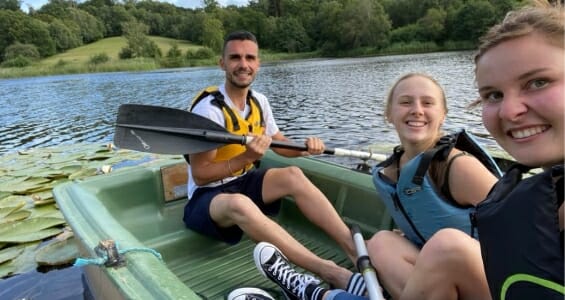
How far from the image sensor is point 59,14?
6912 centimetres

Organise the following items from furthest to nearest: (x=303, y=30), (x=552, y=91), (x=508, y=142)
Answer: (x=303, y=30) → (x=508, y=142) → (x=552, y=91)

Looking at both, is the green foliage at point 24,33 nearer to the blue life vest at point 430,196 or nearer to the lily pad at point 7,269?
the lily pad at point 7,269

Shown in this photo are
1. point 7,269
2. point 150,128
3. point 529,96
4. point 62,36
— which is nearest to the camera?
point 529,96

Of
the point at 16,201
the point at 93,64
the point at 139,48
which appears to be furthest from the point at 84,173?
the point at 139,48

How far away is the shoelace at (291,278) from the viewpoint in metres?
1.94

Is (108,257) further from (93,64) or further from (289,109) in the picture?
(93,64)

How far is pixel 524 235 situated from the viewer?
862mm

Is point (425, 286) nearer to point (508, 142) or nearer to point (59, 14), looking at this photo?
point (508, 142)

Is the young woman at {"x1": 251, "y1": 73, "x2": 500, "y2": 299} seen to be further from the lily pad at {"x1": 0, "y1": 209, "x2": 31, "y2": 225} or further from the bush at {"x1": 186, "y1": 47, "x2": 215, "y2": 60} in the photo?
the bush at {"x1": 186, "y1": 47, "x2": 215, "y2": 60}

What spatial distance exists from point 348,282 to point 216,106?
4.58 ft

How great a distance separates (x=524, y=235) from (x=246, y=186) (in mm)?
1971

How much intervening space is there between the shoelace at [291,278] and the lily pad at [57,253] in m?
2.23

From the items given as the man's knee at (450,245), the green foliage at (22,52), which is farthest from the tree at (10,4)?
the man's knee at (450,245)

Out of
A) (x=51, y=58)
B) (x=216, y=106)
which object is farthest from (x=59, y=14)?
(x=216, y=106)
